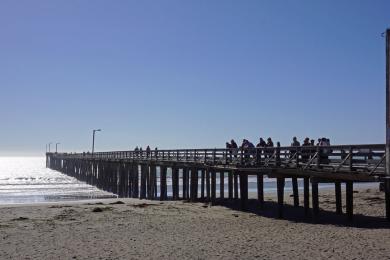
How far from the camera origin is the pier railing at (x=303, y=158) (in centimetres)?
1440

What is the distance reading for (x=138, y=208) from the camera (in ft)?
72.2

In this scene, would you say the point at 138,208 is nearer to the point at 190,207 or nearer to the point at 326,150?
the point at 190,207

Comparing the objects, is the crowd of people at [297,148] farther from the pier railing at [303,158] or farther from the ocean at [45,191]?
the ocean at [45,191]

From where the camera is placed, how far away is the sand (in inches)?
462

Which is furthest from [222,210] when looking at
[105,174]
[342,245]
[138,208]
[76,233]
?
[105,174]

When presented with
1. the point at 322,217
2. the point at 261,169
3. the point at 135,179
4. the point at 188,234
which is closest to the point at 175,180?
the point at 135,179

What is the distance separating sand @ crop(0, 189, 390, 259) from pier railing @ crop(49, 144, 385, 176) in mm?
1846

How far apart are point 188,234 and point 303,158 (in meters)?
5.87

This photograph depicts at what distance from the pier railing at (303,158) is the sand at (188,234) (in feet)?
6.06

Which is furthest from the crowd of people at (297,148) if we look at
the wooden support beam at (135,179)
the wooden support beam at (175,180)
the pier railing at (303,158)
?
the wooden support beam at (135,179)

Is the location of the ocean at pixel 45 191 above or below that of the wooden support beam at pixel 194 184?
below

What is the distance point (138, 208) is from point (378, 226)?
10208mm

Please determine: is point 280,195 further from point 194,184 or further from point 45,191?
point 45,191

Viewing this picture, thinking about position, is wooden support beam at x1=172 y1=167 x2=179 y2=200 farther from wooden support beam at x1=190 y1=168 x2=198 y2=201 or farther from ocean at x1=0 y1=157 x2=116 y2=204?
ocean at x1=0 y1=157 x2=116 y2=204
